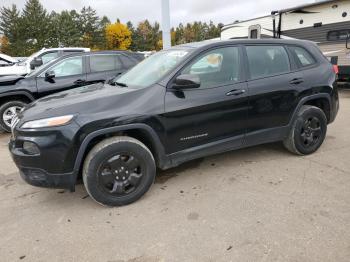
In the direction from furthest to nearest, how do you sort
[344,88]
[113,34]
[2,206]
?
[113,34] → [344,88] → [2,206]

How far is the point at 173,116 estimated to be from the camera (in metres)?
3.46

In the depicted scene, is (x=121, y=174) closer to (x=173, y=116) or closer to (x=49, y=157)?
(x=49, y=157)

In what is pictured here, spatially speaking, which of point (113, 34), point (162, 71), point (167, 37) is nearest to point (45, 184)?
point (162, 71)

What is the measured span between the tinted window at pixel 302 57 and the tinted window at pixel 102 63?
4.23 m

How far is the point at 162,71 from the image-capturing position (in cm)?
370

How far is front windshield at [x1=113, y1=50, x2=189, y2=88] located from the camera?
12.0 ft

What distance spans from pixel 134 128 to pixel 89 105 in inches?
19.6

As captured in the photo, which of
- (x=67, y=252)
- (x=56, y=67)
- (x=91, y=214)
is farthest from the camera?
(x=56, y=67)

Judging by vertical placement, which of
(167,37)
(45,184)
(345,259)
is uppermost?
(167,37)

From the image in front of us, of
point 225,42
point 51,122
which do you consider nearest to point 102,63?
point 225,42

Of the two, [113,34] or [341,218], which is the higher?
[113,34]

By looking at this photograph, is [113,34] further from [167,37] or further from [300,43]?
[300,43]

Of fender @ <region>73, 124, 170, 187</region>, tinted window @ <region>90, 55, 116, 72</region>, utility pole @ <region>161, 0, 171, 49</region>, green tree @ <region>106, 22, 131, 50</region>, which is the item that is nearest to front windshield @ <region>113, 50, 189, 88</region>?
fender @ <region>73, 124, 170, 187</region>

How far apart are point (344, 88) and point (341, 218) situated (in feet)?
33.3
